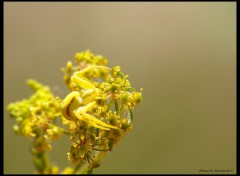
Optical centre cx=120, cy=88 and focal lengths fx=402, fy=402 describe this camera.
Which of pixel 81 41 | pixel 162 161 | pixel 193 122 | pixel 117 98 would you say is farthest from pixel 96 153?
pixel 81 41

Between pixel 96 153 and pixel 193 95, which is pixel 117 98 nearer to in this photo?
pixel 96 153

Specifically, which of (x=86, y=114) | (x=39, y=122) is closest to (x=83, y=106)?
(x=86, y=114)

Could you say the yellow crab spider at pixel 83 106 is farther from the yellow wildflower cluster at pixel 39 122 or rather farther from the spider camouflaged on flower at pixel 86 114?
the yellow wildflower cluster at pixel 39 122

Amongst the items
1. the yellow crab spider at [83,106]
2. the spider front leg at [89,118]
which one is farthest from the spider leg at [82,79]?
the spider front leg at [89,118]

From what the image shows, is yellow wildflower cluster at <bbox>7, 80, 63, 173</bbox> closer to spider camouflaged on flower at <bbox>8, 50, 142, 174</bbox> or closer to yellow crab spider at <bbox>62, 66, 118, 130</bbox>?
spider camouflaged on flower at <bbox>8, 50, 142, 174</bbox>

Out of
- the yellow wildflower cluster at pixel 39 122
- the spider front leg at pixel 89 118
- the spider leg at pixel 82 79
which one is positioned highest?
the spider leg at pixel 82 79

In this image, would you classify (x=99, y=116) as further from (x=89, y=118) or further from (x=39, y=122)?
(x=39, y=122)

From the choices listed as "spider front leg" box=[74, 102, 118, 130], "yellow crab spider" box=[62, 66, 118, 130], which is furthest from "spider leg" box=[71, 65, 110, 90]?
"spider front leg" box=[74, 102, 118, 130]

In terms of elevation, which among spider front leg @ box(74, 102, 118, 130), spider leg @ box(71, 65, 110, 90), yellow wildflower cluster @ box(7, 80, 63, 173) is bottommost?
yellow wildflower cluster @ box(7, 80, 63, 173)
